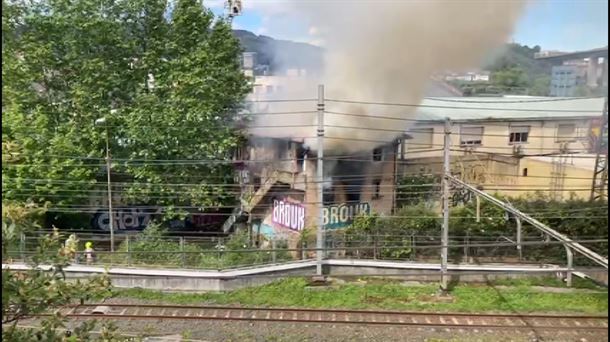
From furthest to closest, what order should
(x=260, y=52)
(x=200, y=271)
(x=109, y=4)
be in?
(x=260, y=52) < (x=109, y=4) < (x=200, y=271)

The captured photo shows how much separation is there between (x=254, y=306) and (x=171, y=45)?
20.3 feet

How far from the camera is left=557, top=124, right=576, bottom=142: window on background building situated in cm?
1458

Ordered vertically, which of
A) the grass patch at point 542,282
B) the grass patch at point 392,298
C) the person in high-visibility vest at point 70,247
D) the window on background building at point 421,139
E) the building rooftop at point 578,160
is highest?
the window on background building at point 421,139

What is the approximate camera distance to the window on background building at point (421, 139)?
14867 millimetres

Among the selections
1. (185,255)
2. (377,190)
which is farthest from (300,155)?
(185,255)

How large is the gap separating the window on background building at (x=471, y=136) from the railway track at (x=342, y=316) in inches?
315

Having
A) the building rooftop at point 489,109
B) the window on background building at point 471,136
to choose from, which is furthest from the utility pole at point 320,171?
the window on background building at point 471,136

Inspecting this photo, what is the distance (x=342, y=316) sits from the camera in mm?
8477

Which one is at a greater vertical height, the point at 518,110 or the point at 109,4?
the point at 109,4

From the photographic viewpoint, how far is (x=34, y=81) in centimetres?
1177

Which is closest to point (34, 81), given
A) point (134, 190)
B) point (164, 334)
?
point (134, 190)

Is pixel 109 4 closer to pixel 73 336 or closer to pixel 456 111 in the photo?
pixel 456 111

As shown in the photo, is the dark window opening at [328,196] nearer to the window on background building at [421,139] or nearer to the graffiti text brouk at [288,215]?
the graffiti text brouk at [288,215]

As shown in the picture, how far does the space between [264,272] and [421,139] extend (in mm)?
6702
